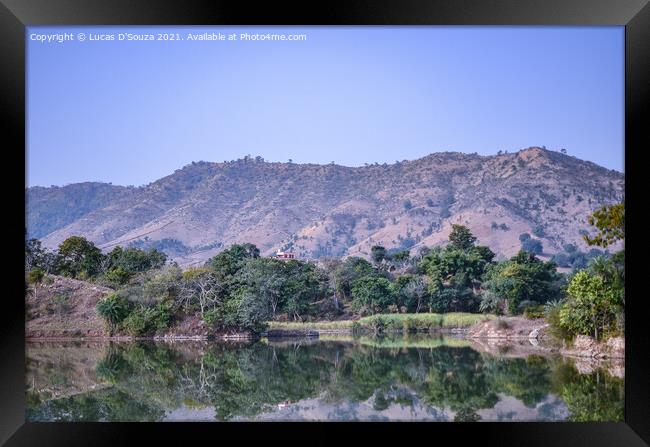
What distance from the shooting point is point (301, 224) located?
3456 centimetres

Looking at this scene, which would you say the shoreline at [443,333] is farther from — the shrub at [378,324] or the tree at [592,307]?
the tree at [592,307]

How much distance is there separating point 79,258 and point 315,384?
34.8 ft

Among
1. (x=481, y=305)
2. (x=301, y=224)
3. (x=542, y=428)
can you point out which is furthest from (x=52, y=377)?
(x=301, y=224)

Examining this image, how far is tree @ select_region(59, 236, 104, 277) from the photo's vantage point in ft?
63.8

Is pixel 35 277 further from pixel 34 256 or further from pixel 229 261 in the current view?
pixel 229 261

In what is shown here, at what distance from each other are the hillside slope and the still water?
59.2 feet

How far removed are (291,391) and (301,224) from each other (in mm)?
24430

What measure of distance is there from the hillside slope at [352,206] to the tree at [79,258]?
11.2 m

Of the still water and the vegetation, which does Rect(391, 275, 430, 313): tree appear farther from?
the vegetation

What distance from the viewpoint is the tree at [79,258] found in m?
19.5

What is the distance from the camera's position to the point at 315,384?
35.0 feet

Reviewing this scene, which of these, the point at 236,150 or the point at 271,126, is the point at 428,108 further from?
the point at 236,150

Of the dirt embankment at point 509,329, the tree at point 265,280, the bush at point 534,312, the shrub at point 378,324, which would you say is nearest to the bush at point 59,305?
the tree at point 265,280

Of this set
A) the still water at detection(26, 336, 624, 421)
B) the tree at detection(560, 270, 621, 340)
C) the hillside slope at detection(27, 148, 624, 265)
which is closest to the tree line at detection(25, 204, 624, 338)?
the still water at detection(26, 336, 624, 421)
